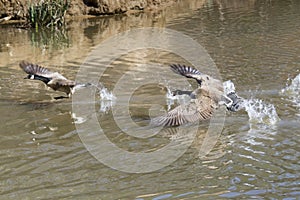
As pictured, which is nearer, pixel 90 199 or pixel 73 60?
pixel 90 199

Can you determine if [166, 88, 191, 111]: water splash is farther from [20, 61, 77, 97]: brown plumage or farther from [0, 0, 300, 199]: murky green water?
[20, 61, 77, 97]: brown plumage

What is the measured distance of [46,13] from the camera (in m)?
15.0

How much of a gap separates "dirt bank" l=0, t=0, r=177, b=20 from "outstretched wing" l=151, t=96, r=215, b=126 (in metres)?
9.89

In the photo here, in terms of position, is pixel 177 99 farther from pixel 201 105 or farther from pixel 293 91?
pixel 293 91

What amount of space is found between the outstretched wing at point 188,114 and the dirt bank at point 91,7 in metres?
9.89

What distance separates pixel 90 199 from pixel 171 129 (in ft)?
7.00

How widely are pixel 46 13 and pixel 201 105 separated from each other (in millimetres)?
9155

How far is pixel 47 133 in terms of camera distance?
674 cm

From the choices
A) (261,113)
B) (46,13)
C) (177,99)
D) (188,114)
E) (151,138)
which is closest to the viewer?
(151,138)

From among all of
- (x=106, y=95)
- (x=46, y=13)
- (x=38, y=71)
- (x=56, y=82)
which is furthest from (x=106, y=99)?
(x=46, y=13)

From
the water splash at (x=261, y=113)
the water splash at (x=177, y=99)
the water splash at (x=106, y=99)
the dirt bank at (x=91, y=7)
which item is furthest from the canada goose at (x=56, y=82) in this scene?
the dirt bank at (x=91, y=7)

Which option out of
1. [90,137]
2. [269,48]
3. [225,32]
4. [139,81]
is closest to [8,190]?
[90,137]

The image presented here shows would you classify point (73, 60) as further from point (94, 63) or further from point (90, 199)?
point (90, 199)

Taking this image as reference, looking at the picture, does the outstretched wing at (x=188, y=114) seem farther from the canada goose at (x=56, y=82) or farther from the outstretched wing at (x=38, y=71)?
the outstretched wing at (x=38, y=71)
